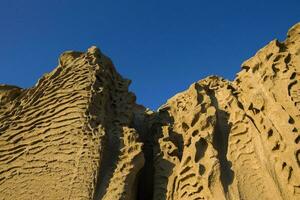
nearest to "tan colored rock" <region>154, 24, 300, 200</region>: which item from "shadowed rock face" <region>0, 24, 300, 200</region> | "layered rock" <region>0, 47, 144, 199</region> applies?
"shadowed rock face" <region>0, 24, 300, 200</region>

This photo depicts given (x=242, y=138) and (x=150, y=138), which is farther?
(x=150, y=138)

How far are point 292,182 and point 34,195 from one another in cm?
326

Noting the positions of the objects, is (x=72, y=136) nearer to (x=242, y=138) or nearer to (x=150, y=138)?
(x=150, y=138)

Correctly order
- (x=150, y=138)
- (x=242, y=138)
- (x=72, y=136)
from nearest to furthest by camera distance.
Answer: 1. (x=72, y=136)
2. (x=242, y=138)
3. (x=150, y=138)

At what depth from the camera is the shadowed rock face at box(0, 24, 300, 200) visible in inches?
193

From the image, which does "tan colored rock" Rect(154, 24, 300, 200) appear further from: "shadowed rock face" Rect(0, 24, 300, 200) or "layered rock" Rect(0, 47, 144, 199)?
"layered rock" Rect(0, 47, 144, 199)

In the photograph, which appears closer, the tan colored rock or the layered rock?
the tan colored rock

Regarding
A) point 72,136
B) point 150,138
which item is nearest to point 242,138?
point 150,138

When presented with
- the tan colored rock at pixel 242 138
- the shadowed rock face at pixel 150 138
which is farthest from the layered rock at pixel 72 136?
the tan colored rock at pixel 242 138

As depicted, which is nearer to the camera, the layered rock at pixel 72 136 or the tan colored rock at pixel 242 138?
the tan colored rock at pixel 242 138

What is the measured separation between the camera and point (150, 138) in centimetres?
659

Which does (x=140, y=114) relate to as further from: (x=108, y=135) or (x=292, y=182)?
(x=292, y=182)

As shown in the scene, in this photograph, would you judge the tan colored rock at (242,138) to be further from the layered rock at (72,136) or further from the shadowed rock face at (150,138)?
the layered rock at (72,136)

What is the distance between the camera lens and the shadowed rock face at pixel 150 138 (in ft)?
16.1
